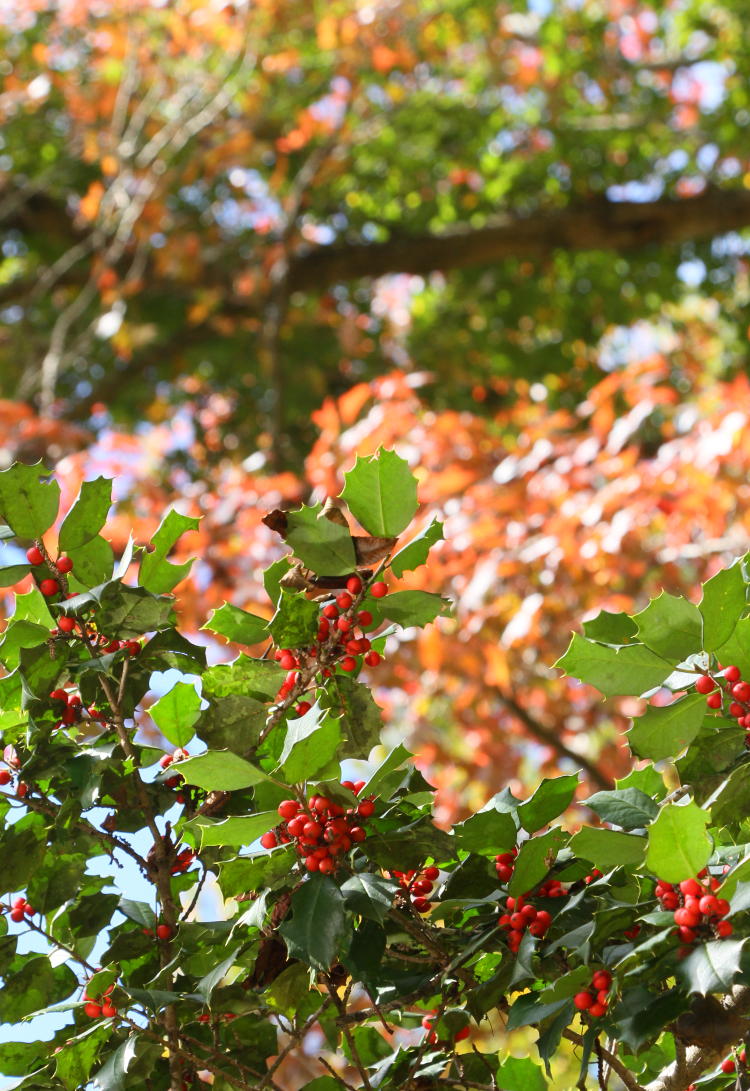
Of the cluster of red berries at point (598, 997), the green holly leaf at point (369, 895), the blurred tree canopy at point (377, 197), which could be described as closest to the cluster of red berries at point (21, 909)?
the green holly leaf at point (369, 895)

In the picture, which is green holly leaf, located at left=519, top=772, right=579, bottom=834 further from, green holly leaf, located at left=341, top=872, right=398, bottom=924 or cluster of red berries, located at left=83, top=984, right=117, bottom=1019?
cluster of red berries, located at left=83, top=984, right=117, bottom=1019

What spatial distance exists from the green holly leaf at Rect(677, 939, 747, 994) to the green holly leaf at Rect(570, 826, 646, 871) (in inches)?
4.7

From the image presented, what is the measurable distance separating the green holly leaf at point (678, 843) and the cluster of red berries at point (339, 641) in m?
0.35

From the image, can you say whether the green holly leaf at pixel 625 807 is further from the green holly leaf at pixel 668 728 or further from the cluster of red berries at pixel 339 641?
the cluster of red berries at pixel 339 641

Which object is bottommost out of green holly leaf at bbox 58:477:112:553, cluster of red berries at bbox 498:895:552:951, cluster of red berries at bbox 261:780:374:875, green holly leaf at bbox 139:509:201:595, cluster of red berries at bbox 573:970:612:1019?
cluster of red berries at bbox 498:895:552:951

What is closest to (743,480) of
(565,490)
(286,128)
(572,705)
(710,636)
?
(565,490)

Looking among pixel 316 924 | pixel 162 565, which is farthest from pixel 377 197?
pixel 316 924

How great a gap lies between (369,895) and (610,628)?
38cm

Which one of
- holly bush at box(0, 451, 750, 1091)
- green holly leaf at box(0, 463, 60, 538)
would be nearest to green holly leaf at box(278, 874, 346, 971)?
holly bush at box(0, 451, 750, 1091)

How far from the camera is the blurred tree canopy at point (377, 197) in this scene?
7.03 metres

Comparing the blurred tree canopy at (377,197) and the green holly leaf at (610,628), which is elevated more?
the green holly leaf at (610,628)

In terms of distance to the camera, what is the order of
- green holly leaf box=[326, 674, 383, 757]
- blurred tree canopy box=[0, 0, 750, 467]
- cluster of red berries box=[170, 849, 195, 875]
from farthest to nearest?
blurred tree canopy box=[0, 0, 750, 467] → cluster of red berries box=[170, 849, 195, 875] → green holly leaf box=[326, 674, 383, 757]

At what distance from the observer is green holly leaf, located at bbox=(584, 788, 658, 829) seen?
1055mm

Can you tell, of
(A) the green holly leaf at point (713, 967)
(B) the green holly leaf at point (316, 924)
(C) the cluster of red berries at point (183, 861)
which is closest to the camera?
(A) the green holly leaf at point (713, 967)
